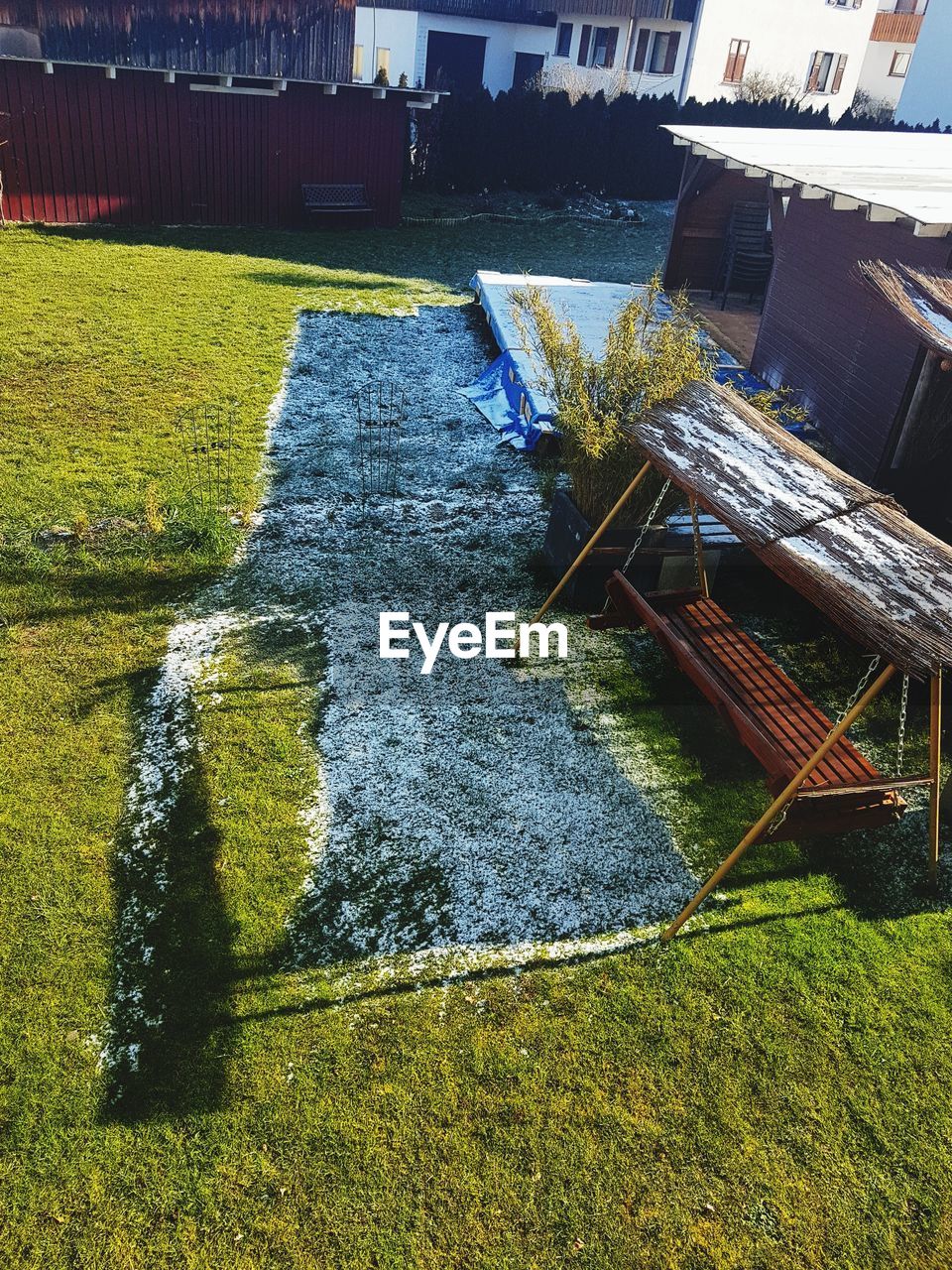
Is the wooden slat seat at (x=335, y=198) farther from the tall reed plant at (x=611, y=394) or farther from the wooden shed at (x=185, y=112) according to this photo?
the tall reed plant at (x=611, y=394)

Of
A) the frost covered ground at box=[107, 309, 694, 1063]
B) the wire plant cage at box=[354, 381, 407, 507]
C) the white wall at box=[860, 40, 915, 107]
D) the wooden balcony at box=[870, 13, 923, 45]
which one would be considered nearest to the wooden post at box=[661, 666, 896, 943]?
the frost covered ground at box=[107, 309, 694, 1063]

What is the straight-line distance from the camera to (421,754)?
560cm

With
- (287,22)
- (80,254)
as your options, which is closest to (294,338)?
(80,254)

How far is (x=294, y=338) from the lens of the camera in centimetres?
1228

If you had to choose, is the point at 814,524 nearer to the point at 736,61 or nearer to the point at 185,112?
the point at 185,112

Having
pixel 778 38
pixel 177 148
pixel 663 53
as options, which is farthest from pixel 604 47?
pixel 177 148

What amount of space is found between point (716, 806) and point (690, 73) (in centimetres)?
3328

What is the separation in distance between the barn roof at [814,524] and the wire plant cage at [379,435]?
11.4ft

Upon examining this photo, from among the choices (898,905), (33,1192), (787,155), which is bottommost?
(33,1192)

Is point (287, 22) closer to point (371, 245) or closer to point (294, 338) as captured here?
point (371, 245)

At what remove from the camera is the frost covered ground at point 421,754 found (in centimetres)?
460

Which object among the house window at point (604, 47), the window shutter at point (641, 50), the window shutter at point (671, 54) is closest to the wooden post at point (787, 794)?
the window shutter at point (671, 54)

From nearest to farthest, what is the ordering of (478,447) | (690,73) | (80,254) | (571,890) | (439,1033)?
(439,1033)
(571,890)
(478,447)
(80,254)
(690,73)

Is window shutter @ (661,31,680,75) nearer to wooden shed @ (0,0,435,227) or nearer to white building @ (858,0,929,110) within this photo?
white building @ (858,0,929,110)
